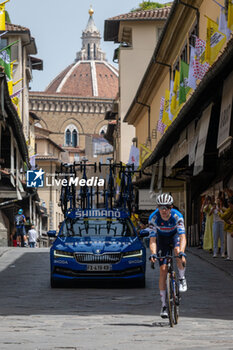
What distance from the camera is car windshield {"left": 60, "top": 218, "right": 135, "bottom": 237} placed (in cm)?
1784

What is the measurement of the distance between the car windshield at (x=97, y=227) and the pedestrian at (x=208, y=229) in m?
7.45

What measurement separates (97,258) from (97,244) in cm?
33

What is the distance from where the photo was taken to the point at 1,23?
1228 inches

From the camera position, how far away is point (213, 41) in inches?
830

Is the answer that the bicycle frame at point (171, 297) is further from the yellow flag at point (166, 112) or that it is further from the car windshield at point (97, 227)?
the yellow flag at point (166, 112)

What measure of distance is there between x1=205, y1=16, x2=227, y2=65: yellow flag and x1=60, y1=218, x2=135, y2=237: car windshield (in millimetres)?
4867

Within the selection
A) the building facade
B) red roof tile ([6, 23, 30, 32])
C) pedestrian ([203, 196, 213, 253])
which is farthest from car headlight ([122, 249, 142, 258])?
red roof tile ([6, 23, 30, 32])

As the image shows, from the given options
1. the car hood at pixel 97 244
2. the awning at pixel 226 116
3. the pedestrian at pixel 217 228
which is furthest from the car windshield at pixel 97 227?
the pedestrian at pixel 217 228

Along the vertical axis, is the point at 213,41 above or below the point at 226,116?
above

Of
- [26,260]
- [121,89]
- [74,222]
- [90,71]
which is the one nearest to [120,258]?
[74,222]

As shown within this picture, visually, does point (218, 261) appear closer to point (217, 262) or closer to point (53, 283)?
point (217, 262)

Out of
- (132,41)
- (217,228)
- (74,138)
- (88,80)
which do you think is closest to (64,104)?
(74,138)

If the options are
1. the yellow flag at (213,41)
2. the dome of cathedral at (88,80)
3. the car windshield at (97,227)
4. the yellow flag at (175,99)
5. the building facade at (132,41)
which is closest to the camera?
the car windshield at (97,227)

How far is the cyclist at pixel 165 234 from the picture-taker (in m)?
10.9
